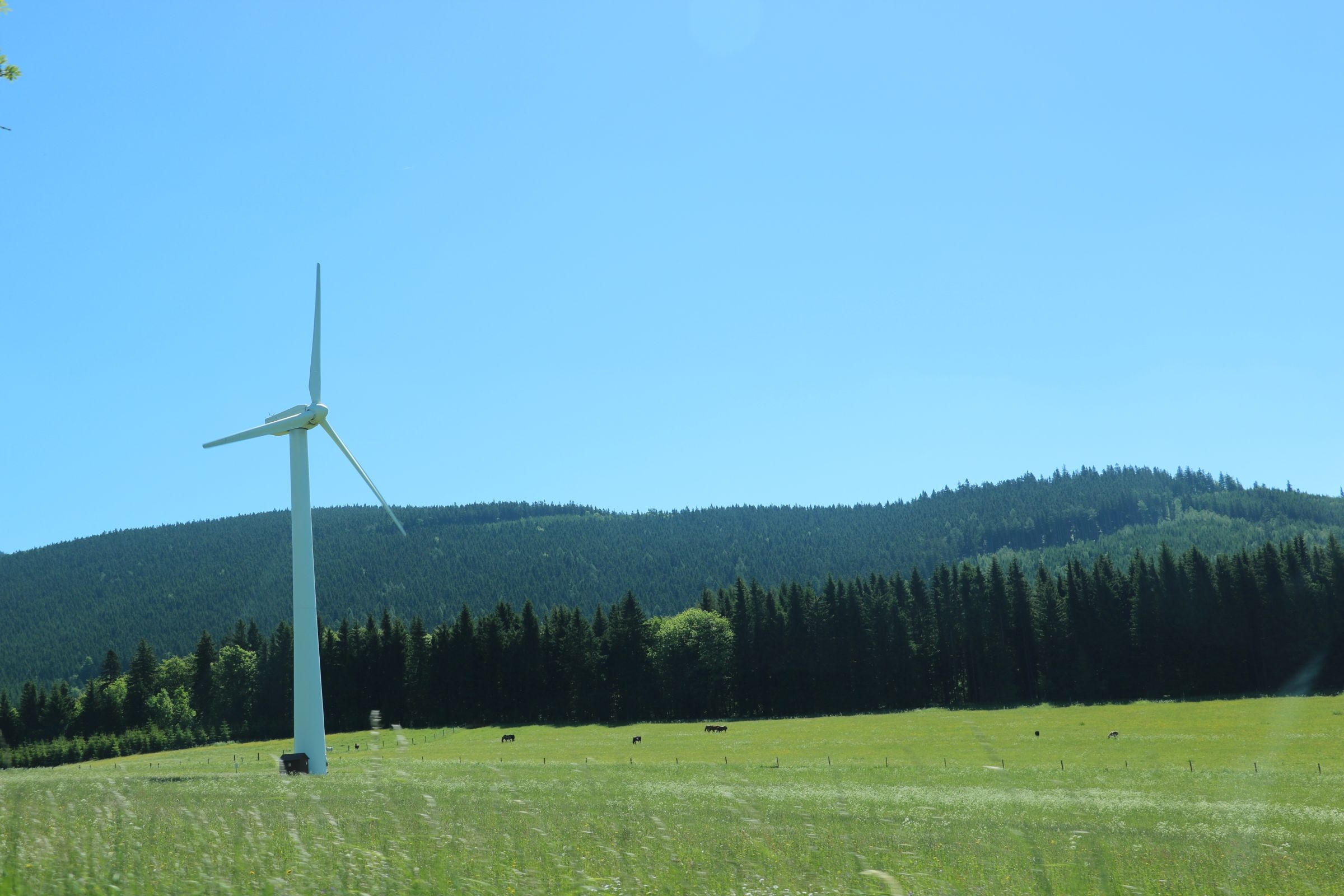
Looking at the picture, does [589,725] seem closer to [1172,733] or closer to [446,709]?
[446,709]

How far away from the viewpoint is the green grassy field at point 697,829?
8.87 m

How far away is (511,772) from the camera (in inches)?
1960

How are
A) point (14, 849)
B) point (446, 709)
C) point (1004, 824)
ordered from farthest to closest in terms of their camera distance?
point (446, 709) < point (1004, 824) < point (14, 849)

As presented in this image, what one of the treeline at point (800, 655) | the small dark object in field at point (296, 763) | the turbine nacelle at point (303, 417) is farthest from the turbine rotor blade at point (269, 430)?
the treeline at point (800, 655)

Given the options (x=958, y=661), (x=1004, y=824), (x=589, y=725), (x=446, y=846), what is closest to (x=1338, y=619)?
(x=958, y=661)

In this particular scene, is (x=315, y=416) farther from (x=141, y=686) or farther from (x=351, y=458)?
(x=141, y=686)

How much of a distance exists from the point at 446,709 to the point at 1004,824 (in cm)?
10981

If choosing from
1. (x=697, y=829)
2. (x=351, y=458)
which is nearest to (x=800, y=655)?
(x=351, y=458)

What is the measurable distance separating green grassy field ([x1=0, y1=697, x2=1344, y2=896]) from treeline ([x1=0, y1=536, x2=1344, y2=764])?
61.4 meters

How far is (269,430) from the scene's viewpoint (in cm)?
5284

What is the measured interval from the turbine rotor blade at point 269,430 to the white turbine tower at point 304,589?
0.10ft

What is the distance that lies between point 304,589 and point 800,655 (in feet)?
276

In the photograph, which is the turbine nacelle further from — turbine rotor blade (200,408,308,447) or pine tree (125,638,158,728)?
pine tree (125,638,158,728)

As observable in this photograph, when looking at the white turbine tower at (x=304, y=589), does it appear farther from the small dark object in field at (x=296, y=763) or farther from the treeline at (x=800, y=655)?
the treeline at (x=800, y=655)
